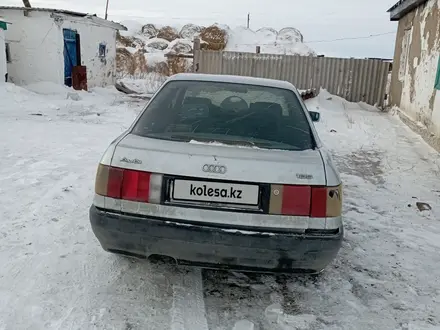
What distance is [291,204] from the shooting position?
2414 millimetres

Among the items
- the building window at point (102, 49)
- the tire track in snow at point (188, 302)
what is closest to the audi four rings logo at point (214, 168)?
the tire track in snow at point (188, 302)

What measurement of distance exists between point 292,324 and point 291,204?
2.42 ft

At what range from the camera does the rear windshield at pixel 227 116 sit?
289 centimetres

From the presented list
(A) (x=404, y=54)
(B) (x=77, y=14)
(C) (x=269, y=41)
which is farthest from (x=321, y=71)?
(C) (x=269, y=41)

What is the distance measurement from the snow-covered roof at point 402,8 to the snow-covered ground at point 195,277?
7556 mm

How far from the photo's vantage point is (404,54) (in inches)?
512

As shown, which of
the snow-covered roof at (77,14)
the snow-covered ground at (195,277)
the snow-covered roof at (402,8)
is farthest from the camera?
the snow-covered roof at (77,14)

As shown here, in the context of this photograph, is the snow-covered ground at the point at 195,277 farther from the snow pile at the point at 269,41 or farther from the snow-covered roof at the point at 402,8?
the snow pile at the point at 269,41

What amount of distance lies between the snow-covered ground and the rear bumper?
13.5 inches

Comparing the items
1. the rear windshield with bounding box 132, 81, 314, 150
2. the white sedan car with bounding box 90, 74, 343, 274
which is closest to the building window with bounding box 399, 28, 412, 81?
the rear windshield with bounding box 132, 81, 314, 150

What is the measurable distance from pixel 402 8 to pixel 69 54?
11756 mm

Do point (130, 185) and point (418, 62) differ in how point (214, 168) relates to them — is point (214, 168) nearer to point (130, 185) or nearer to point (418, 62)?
point (130, 185)

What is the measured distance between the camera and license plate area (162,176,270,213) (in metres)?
2.41

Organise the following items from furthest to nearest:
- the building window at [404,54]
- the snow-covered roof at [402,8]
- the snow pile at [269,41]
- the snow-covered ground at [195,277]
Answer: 1. the snow pile at [269,41]
2. the building window at [404,54]
3. the snow-covered roof at [402,8]
4. the snow-covered ground at [195,277]
